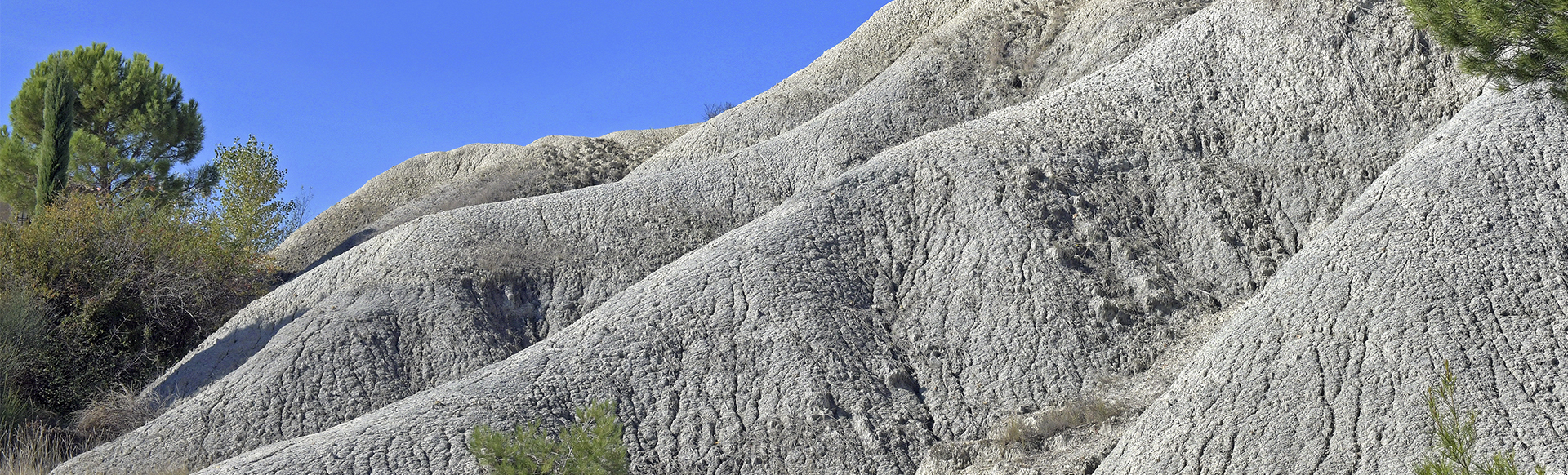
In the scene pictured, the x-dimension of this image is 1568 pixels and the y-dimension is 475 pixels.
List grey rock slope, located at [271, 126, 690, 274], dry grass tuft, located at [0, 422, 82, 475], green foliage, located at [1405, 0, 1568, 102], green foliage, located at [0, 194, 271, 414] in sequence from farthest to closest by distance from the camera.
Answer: grey rock slope, located at [271, 126, 690, 274] < green foliage, located at [0, 194, 271, 414] < dry grass tuft, located at [0, 422, 82, 475] < green foliage, located at [1405, 0, 1568, 102]

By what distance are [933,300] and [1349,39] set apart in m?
6.85

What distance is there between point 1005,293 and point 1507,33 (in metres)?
5.75

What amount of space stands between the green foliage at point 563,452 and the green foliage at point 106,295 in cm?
958

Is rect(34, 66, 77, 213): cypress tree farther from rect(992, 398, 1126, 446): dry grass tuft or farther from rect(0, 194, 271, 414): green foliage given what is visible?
rect(992, 398, 1126, 446): dry grass tuft

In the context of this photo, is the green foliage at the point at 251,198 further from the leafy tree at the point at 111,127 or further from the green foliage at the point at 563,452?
the green foliage at the point at 563,452

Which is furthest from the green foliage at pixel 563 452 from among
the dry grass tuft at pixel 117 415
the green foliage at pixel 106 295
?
the green foliage at pixel 106 295

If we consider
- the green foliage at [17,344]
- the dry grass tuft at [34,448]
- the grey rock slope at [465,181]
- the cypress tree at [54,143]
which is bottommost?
the dry grass tuft at [34,448]

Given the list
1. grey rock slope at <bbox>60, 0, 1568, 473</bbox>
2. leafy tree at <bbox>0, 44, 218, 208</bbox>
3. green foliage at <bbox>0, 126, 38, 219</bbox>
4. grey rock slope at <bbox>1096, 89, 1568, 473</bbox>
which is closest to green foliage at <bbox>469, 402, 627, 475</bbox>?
grey rock slope at <bbox>60, 0, 1568, 473</bbox>

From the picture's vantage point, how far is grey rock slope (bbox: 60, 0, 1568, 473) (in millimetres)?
9984

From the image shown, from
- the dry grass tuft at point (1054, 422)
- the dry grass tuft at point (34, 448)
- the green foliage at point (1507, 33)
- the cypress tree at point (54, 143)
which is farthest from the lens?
the cypress tree at point (54, 143)

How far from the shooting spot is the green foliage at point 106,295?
16.2 meters

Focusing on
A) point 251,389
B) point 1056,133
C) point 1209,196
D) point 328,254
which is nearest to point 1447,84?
point 1209,196

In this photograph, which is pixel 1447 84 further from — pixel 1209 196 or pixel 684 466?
pixel 684 466

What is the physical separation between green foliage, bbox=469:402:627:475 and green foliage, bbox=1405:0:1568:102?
24.0 feet
